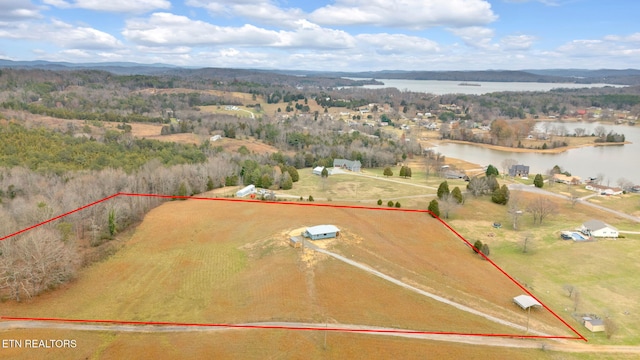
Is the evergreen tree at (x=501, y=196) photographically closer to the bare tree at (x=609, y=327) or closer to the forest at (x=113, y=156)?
the bare tree at (x=609, y=327)

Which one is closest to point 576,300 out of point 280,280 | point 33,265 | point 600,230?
point 600,230

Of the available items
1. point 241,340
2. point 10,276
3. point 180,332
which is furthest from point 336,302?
point 10,276

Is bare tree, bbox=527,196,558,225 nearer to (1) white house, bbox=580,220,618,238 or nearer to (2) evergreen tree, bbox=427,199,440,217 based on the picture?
(1) white house, bbox=580,220,618,238

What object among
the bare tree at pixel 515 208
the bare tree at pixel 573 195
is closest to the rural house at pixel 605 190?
the bare tree at pixel 573 195

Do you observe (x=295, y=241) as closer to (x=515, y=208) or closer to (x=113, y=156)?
(x=515, y=208)

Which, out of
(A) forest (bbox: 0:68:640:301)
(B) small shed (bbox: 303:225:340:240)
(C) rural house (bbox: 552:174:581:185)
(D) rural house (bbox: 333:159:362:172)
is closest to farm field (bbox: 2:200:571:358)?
(B) small shed (bbox: 303:225:340:240)

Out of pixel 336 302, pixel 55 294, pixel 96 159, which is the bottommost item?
pixel 55 294

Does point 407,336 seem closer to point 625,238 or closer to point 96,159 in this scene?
point 625,238
